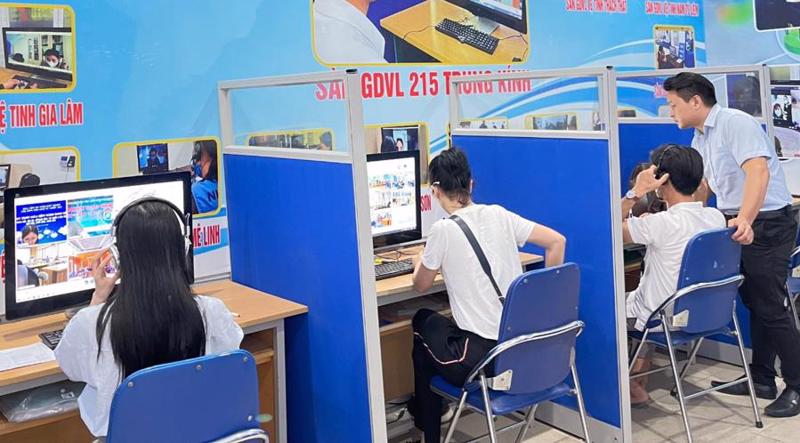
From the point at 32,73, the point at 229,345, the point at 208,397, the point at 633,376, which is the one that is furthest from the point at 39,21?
the point at 633,376

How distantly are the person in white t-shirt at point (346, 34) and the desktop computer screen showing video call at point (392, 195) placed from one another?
634 mm

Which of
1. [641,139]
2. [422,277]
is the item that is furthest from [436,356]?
[641,139]

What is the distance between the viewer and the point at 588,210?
2836 mm

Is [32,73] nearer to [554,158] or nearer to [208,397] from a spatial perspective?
[208,397]

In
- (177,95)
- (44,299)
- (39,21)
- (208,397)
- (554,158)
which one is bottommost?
(208,397)

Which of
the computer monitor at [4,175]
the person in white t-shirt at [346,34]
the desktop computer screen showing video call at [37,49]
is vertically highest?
the person in white t-shirt at [346,34]

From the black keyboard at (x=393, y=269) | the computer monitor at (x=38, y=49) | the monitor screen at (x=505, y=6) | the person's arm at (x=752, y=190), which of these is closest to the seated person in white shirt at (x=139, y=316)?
the black keyboard at (x=393, y=269)

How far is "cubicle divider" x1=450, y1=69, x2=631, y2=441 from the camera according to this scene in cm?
275

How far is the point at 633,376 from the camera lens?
335cm

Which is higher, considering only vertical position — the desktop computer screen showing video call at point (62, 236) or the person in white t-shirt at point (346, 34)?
the person in white t-shirt at point (346, 34)

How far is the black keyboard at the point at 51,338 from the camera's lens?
2209 millimetres

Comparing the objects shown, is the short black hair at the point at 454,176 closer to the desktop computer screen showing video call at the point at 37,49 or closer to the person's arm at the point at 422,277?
the person's arm at the point at 422,277

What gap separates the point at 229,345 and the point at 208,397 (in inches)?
8.5

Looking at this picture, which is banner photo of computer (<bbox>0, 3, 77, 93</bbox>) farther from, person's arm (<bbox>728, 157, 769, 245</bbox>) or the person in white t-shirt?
person's arm (<bbox>728, 157, 769, 245</bbox>)
